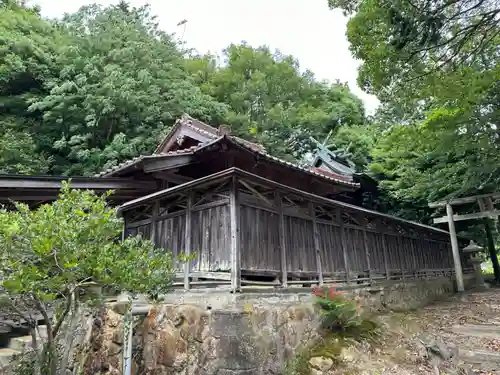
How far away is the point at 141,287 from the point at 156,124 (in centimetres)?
1716

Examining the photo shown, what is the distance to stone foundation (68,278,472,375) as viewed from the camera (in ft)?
22.4

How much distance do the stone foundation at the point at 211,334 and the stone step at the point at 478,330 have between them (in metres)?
5.30

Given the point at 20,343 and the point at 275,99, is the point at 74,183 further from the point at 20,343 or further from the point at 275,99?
the point at 275,99

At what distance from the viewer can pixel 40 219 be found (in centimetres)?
471

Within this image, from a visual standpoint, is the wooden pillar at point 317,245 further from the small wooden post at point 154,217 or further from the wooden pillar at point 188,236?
the small wooden post at point 154,217

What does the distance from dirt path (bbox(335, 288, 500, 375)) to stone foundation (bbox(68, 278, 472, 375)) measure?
148cm


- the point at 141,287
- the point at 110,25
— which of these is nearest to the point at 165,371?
the point at 141,287

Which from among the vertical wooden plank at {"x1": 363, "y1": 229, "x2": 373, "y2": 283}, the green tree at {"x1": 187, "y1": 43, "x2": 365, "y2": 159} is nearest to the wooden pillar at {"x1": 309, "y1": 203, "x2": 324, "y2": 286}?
the vertical wooden plank at {"x1": 363, "y1": 229, "x2": 373, "y2": 283}

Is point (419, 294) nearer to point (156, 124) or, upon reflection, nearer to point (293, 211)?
point (293, 211)

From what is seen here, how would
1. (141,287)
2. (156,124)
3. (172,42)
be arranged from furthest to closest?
(172,42), (156,124), (141,287)

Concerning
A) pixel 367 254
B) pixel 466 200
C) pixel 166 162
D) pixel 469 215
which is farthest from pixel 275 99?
pixel 166 162

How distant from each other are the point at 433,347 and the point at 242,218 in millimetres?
5541

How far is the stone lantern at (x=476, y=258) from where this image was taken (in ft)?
66.1

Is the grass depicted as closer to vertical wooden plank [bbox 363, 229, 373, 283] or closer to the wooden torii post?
vertical wooden plank [bbox 363, 229, 373, 283]
